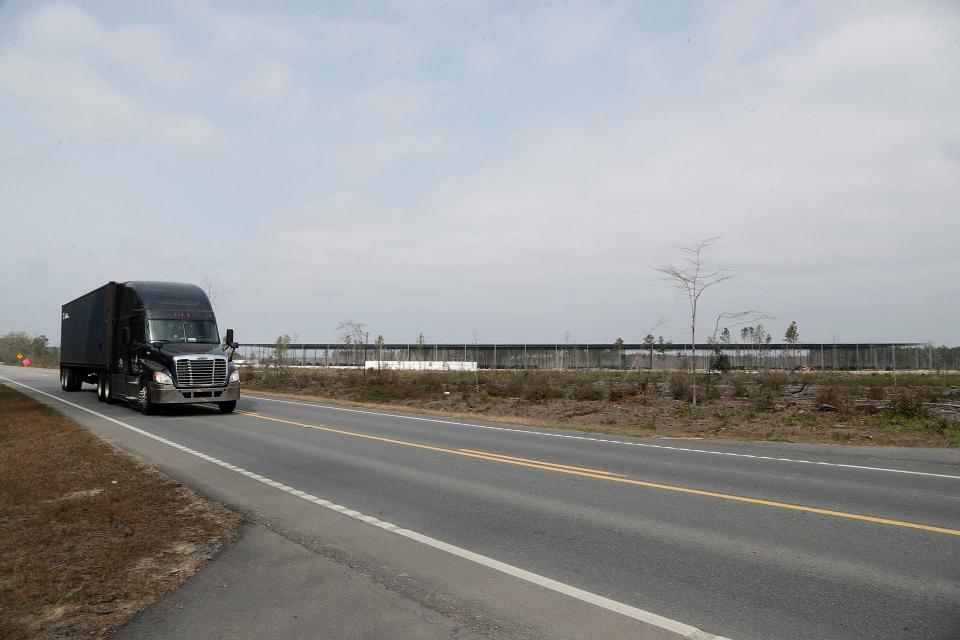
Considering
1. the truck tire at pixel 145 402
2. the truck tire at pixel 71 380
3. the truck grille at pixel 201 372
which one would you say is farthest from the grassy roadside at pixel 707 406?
the truck tire at pixel 71 380

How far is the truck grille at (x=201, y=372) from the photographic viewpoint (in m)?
19.8

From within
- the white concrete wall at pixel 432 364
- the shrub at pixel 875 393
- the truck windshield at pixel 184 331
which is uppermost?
the truck windshield at pixel 184 331

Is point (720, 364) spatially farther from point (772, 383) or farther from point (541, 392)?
point (541, 392)

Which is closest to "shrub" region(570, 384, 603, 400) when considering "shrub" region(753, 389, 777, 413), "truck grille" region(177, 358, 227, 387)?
"shrub" region(753, 389, 777, 413)

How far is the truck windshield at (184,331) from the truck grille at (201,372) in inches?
45.2

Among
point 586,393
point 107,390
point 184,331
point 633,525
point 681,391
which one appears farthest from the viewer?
point 586,393

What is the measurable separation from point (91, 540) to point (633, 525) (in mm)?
5452

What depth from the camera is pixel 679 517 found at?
7.31m

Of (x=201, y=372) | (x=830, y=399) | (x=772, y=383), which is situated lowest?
(x=830, y=399)

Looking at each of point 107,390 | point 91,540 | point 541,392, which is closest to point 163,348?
point 107,390

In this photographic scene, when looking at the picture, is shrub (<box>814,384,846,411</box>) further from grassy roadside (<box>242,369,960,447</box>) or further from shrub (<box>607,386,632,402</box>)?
shrub (<box>607,386,632,402</box>)

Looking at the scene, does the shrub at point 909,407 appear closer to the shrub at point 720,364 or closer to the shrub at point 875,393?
the shrub at point 875,393

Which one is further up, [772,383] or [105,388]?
[772,383]

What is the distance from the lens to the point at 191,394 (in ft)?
65.6
